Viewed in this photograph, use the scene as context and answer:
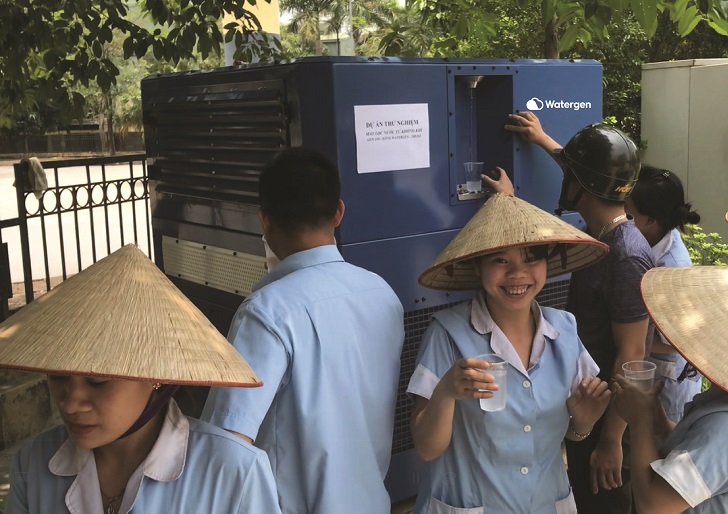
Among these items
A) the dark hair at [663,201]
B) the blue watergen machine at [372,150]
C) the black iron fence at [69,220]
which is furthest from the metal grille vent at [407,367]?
the black iron fence at [69,220]

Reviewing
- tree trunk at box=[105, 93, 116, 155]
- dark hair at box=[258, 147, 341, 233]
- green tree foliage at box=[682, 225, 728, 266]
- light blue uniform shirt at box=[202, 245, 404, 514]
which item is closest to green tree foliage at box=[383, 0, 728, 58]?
dark hair at box=[258, 147, 341, 233]

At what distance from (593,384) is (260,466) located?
1.01 meters

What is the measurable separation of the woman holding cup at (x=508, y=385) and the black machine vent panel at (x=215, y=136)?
1114 mm

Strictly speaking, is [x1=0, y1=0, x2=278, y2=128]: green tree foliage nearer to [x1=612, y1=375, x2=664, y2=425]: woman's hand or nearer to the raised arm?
the raised arm

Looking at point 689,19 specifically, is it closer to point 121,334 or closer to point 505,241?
point 505,241

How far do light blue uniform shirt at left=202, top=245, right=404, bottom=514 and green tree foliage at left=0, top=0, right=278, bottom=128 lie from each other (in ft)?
10.2

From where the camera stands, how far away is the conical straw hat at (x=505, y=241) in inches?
89.6

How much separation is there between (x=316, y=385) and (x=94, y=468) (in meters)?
0.64

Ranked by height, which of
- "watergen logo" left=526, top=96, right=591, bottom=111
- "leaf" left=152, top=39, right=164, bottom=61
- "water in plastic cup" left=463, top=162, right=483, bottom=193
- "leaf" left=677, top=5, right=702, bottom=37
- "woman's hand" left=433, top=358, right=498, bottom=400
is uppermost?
"leaf" left=152, top=39, right=164, bottom=61

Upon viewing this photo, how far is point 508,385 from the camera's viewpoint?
2326 mm

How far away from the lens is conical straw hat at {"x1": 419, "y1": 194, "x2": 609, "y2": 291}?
228 centimetres

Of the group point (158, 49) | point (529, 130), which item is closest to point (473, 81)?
point (529, 130)

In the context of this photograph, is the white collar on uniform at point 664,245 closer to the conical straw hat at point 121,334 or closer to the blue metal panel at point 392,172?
the blue metal panel at point 392,172

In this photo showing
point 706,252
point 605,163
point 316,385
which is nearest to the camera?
point 316,385
